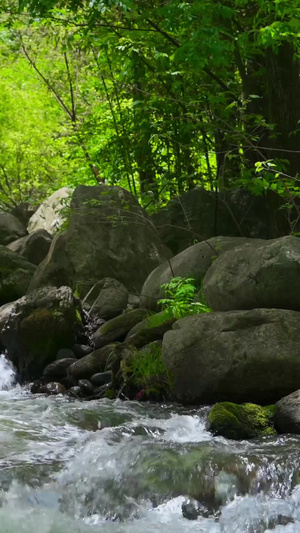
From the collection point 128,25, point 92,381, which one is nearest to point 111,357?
point 92,381

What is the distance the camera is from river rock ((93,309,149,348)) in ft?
30.1

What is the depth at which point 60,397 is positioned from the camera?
26.2ft

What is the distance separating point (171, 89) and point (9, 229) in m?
7.01

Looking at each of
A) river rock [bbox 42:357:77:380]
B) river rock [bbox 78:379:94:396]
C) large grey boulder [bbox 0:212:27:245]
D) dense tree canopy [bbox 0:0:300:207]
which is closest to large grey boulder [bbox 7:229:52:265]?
dense tree canopy [bbox 0:0:300:207]

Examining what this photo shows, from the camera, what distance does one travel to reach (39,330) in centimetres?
923

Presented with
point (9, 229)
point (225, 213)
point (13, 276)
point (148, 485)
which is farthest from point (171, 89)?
point (148, 485)

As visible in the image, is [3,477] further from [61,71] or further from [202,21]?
[61,71]

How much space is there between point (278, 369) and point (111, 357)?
2.35m

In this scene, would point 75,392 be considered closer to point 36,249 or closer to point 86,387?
point 86,387

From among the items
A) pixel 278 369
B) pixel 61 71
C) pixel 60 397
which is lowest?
pixel 60 397

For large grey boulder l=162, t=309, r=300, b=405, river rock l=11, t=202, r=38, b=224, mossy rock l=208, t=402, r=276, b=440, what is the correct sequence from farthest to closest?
1. river rock l=11, t=202, r=38, b=224
2. large grey boulder l=162, t=309, r=300, b=405
3. mossy rock l=208, t=402, r=276, b=440

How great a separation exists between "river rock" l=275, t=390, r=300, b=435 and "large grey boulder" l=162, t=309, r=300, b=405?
0.48 meters

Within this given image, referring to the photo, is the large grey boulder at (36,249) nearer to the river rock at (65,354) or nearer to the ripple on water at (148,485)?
the river rock at (65,354)

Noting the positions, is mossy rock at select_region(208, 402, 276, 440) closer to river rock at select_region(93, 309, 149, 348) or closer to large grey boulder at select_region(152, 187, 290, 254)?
river rock at select_region(93, 309, 149, 348)
